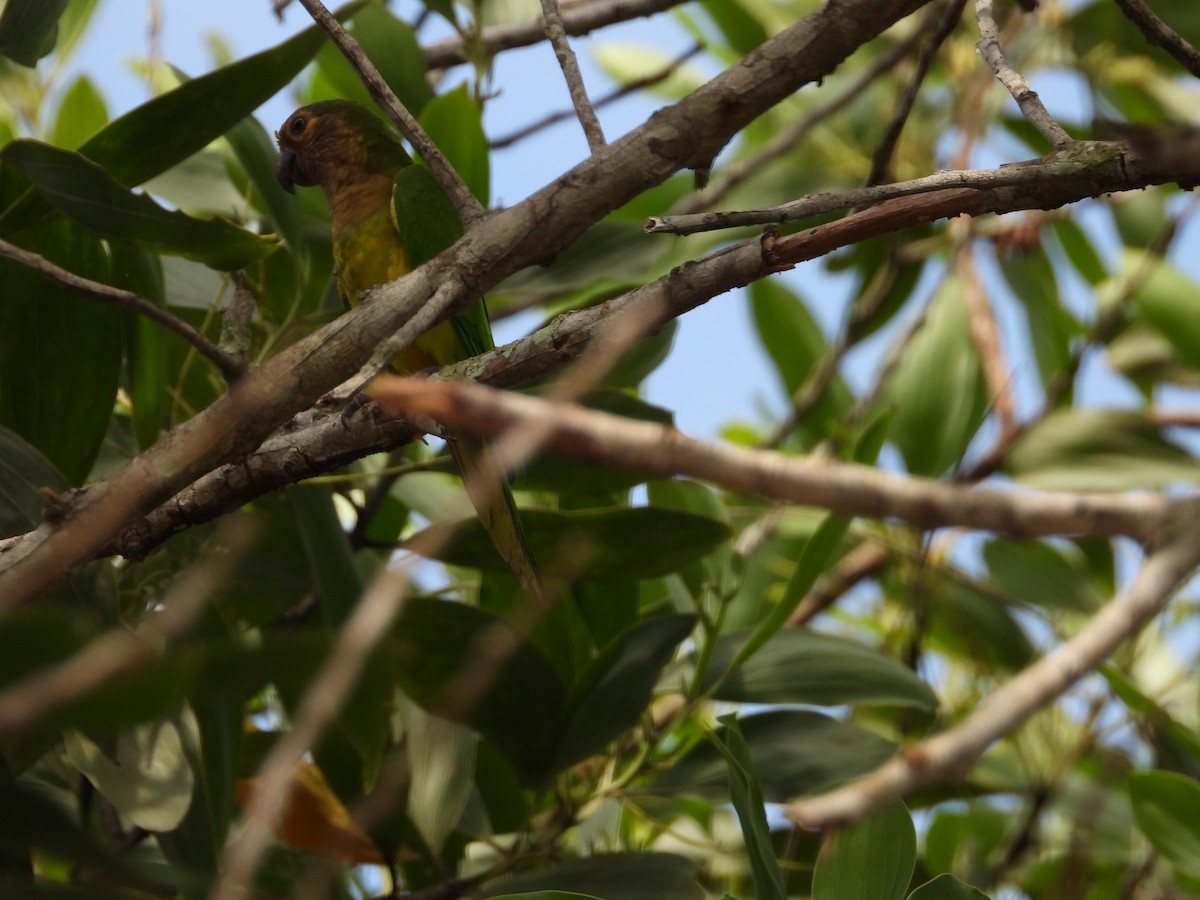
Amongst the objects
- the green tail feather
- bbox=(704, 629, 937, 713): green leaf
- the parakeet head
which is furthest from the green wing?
bbox=(704, 629, 937, 713): green leaf

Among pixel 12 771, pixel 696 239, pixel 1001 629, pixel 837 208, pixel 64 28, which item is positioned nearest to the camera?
pixel 837 208

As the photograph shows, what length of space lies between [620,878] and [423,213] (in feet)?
4.50

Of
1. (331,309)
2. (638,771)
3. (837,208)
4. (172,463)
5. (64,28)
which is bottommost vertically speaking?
(638,771)

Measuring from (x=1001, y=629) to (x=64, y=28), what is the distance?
2.38 metres

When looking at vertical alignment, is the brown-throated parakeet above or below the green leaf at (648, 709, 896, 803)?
above

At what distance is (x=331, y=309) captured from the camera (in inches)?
85.7

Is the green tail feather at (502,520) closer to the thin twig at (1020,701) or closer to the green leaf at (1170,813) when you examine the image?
the green leaf at (1170,813)

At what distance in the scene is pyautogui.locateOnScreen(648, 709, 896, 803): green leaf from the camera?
187cm

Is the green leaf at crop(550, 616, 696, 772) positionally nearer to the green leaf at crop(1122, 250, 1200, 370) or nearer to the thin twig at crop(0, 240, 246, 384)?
the thin twig at crop(0, 240, 246, 384)

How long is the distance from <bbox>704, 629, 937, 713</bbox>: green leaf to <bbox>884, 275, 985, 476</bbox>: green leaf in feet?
2.89

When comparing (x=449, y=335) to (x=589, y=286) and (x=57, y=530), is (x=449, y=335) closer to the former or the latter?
(x=589, y=286)

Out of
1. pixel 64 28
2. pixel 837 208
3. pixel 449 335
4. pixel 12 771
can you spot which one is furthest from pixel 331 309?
pixel 837 208

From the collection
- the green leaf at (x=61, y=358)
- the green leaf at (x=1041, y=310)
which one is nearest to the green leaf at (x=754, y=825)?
the green leaf at (x=61, y=358)

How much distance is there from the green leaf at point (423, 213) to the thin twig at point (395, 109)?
840 mm
